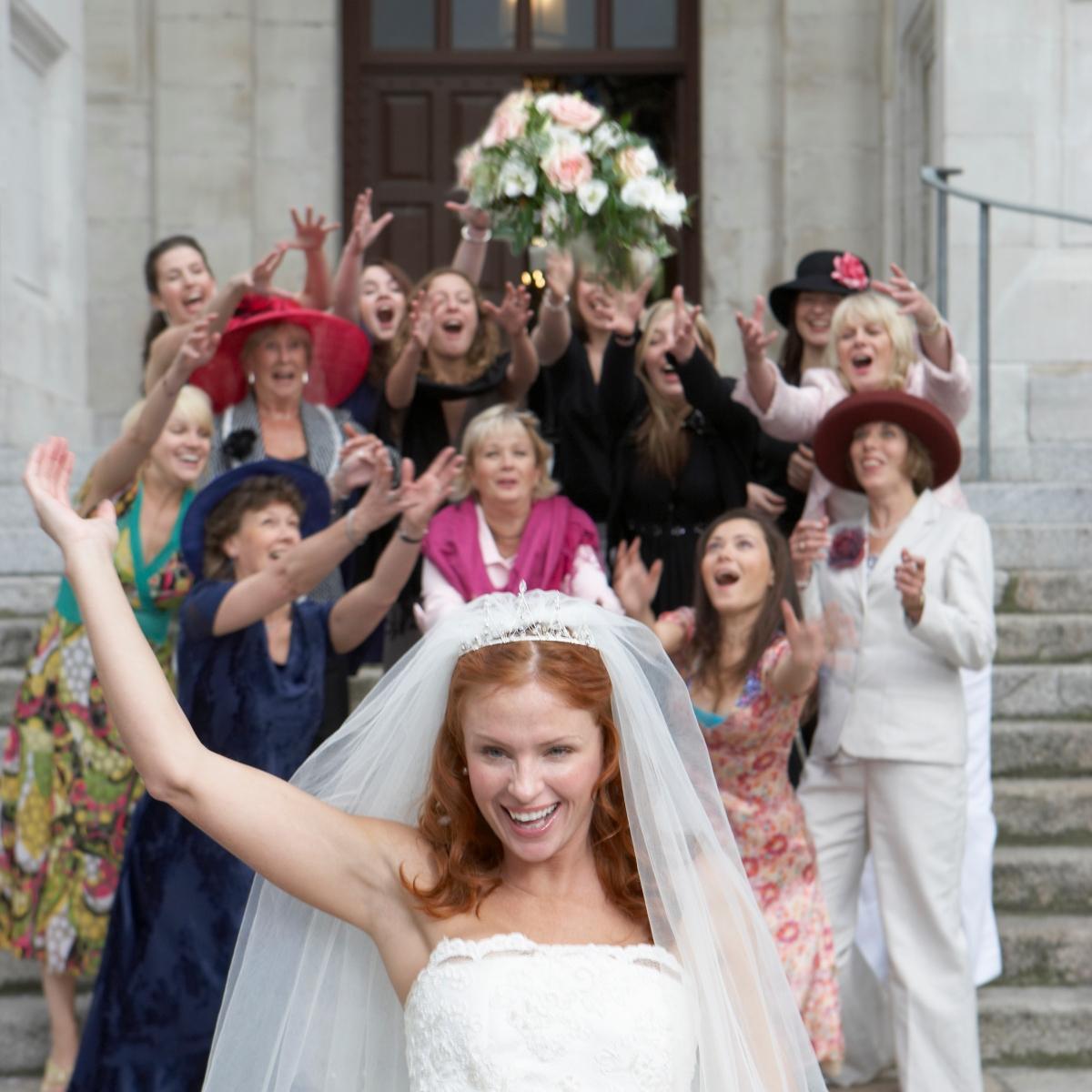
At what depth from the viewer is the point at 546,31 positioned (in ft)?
41.0

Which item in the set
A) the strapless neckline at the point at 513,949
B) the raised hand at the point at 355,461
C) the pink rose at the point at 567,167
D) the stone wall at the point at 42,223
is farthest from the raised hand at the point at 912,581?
the stone wall at the point at 42,223

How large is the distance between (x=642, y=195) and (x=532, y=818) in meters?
3.72

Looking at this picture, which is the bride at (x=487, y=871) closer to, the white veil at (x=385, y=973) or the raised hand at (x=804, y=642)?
the white veil at (x=385, y=973)

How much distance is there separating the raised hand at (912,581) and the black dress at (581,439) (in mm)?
1544

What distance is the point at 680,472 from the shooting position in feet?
20.5

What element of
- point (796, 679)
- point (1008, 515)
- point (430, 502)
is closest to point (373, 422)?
point (430, 502)

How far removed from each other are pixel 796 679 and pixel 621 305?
1815mm

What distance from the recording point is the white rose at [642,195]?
20.4 ft

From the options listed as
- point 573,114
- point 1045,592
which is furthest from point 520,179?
point 1045,592

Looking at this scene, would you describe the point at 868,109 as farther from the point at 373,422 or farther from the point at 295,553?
the point at 295,553

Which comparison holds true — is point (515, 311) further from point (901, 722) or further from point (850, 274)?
point (901, 722)

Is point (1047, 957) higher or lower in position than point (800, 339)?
lower

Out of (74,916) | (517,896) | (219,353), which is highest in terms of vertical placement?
(219,353)

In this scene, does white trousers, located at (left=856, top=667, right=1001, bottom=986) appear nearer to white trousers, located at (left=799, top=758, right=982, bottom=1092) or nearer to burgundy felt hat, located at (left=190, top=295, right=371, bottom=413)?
white trousers, located at (left=799, top=758, right=982, bottom=1092)
